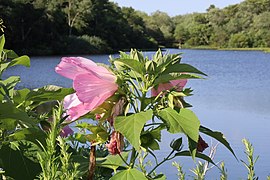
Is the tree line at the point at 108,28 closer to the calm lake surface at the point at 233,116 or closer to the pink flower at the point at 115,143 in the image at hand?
the calm lake surface at the point at 233,116

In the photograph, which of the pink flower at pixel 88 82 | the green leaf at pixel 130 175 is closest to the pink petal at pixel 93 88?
the pink flower at pixel 88 82

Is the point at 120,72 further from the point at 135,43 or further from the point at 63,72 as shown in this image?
the point at 135,43

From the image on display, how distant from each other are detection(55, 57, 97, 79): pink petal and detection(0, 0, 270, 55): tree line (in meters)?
20.4

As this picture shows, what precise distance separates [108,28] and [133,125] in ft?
151

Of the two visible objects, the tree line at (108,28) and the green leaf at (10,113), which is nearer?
the green leaf at (10,113)

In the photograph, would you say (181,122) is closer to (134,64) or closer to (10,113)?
(134,64)

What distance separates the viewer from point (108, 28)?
46.3 meters

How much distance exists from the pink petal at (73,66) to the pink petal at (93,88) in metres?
0.01

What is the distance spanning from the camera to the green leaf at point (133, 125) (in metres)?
0.69

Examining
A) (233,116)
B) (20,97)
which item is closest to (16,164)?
(20,97)

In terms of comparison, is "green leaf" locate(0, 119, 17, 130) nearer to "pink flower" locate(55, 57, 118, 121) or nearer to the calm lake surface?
"pink flower" locate(55, 57, 118, 121)

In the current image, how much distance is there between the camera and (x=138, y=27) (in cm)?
5291

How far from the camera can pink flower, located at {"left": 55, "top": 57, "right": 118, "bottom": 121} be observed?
72 centimetres

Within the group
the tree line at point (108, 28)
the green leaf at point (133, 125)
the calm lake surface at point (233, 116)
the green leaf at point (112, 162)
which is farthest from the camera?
the tree line at point (108, 28)
